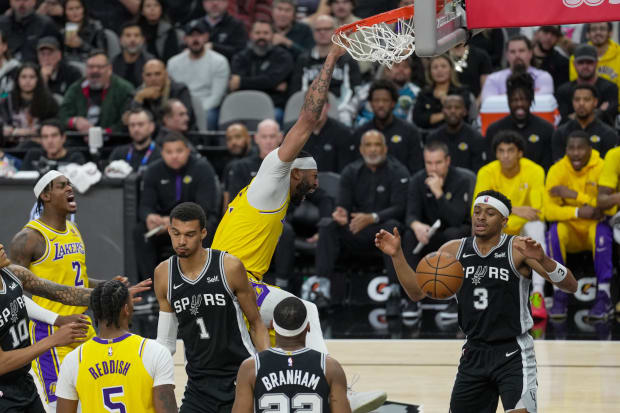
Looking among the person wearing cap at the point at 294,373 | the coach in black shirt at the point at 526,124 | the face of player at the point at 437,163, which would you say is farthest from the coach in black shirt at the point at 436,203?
the person wearing cap at the point at 294,373

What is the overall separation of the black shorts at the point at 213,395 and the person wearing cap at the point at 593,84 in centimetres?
660

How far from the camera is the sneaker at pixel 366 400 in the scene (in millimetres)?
7289

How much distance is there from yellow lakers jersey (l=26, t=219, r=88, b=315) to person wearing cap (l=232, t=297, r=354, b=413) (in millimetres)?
2370

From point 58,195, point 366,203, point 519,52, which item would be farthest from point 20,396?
point 519,52

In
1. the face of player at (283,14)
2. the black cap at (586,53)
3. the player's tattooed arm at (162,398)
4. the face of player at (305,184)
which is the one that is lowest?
the player's tattooed arm at (162,398)

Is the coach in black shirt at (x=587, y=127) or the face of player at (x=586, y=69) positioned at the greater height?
the face of player at (x=586, y=69)

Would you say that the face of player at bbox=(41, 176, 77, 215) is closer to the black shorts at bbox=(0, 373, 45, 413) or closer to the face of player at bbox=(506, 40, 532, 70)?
the black shorts at bbox=(0, 373, 45, 413)

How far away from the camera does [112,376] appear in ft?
15.7

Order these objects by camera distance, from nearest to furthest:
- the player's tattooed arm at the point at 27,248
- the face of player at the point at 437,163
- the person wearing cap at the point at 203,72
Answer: the player's tattooed arm at the point at 27,248, the face of player at the point at 437,163, the person wearing cap at the point at 203,72

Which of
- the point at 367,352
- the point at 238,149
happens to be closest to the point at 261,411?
the point at 367,352

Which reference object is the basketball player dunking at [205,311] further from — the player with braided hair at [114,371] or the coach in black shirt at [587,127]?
the coach in black shirt at [587,127]

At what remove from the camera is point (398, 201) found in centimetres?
1078

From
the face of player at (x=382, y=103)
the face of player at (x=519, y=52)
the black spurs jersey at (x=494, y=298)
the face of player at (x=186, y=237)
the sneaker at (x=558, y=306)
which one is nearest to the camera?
the face of player at (x=186, y=237)

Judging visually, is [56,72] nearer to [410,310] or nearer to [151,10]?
[151,10]
